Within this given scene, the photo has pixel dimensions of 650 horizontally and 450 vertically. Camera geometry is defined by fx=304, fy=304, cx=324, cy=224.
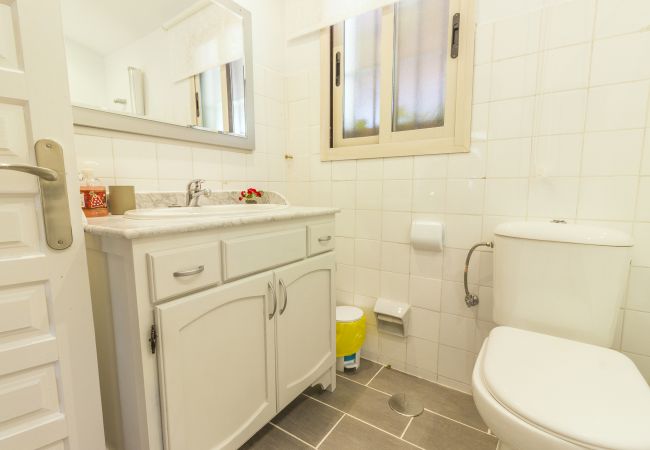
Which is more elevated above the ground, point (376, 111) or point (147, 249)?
point (376, 111)

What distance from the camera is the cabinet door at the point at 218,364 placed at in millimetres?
775

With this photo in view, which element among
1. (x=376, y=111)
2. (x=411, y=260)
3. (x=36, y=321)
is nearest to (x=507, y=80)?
(x=376, y=111)

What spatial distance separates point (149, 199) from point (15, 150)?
59cm

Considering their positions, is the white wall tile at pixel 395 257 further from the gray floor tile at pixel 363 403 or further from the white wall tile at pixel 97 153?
the white wall tile at pixel 97 153

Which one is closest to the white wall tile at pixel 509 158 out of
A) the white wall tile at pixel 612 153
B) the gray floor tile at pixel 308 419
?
the white wall tile at pixel 612 153

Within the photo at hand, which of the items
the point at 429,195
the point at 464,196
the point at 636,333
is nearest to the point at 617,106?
the point at 464,196

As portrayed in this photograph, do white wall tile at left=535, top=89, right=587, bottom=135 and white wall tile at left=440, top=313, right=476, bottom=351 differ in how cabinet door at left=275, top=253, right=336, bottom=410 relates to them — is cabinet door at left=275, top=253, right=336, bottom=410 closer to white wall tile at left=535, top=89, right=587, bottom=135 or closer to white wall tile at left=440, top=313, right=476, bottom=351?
white wall tile at left=440, top=313, right=476, bottom=351

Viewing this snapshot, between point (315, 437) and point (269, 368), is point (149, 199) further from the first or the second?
point (315, 437)

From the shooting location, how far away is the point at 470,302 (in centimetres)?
135

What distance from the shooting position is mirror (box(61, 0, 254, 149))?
1.03 metres

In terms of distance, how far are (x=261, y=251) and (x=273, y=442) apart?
76cm

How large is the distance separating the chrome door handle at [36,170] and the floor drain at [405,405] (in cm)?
144

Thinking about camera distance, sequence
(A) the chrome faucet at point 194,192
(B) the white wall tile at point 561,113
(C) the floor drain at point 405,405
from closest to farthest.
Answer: (B) the white wall tile at point 561,113
(A) the chrome faucet at point 194,192
(C) the floor drain at point 405,405

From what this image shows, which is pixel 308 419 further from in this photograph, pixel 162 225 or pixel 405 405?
pixel 162 225
